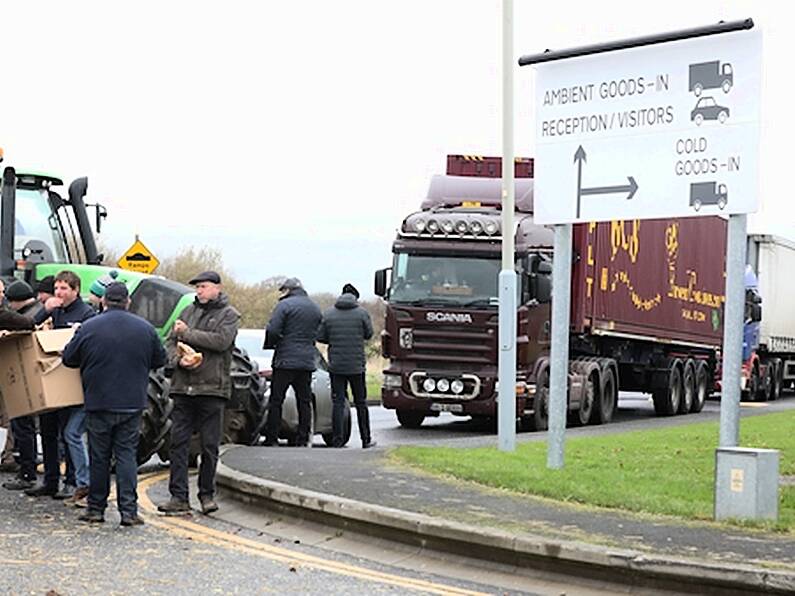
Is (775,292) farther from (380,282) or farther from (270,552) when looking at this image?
(270,552)

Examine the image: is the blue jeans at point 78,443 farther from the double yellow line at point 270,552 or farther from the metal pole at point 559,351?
the metal pole at point 559,351

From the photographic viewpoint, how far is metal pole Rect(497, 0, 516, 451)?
680 inches

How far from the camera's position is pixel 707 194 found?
13391 mm

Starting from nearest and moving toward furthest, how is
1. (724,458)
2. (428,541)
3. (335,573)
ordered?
(335,573)
(428,541)
(724,458)

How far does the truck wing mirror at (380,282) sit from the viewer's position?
2402 cm

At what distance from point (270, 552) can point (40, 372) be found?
3.17 meters

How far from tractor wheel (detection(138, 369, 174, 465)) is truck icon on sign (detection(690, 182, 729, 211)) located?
16.8 feet

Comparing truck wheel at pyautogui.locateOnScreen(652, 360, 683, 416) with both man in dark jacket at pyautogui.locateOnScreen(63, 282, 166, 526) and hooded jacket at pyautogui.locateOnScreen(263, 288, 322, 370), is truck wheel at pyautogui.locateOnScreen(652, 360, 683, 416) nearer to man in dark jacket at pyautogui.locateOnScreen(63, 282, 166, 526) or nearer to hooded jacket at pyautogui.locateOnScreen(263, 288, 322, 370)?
hooded jacket at pyautogui.locateOnScreen(263, 288, 322, 370)

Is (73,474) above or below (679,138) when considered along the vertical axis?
below

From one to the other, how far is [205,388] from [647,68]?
4.78 m

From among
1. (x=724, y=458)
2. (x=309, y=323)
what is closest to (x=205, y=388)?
(x=724, y=458)

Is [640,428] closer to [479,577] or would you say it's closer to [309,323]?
[309,323]

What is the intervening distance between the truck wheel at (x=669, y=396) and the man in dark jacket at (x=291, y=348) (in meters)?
14.0

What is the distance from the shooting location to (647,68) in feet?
46.0
